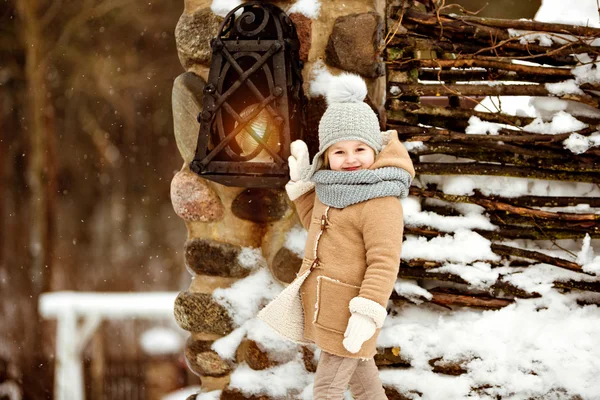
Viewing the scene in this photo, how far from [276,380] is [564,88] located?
4.47ft

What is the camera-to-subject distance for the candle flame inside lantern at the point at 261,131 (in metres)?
1.78

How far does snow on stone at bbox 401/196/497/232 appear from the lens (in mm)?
1890

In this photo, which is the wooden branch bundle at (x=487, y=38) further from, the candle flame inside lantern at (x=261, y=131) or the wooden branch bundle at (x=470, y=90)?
the candle flame inside lantern at (x=261, y=131)

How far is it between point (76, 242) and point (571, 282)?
498 centimetres

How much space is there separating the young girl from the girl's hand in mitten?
43 millimetres

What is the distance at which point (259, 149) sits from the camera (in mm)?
1783

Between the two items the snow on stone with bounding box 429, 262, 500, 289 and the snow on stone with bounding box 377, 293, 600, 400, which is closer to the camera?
the snow on stone with bounding box 377, 293, 600, 400

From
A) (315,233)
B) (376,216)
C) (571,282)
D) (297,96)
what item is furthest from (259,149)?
(571,282)

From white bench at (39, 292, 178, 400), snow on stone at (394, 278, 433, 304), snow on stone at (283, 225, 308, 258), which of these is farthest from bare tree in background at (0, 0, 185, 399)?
snow on stone at (394, 278, 433, 304)

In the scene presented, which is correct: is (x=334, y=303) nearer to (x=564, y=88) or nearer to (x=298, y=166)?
(x=298, y=166)

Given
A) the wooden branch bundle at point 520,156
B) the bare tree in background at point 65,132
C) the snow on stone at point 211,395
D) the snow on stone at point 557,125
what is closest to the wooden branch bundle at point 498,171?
the wooden branch bundle at point 520,156

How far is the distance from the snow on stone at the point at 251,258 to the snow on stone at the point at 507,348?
0.50 m

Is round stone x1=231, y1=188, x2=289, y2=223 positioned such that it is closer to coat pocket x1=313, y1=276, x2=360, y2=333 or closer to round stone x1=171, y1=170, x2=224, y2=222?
round stone x1=171, y1=170, x2=224, y2=222

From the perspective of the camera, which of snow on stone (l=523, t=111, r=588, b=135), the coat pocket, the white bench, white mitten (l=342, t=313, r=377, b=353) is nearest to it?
white mitten (l=342, t=313, r=377, b=353)
